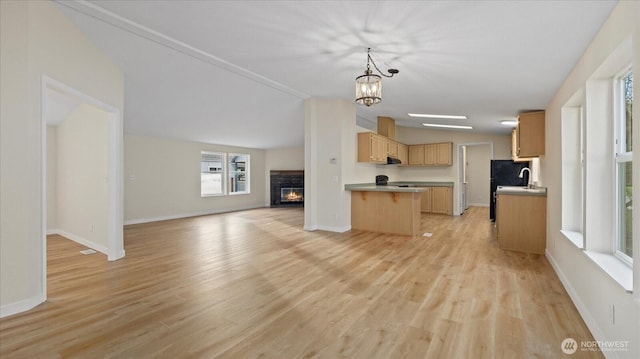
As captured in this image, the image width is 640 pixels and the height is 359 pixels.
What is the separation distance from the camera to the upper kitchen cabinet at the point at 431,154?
27.2ft

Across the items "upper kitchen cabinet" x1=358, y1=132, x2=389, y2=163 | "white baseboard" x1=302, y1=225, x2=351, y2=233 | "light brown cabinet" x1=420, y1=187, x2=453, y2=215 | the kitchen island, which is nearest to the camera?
the kitchen island

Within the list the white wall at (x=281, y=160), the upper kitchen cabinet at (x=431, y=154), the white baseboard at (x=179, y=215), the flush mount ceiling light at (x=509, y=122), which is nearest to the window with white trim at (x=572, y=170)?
→ the flush mount ceiling light at (x=509, y=122)

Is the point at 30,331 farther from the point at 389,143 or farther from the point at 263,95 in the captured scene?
the point at 389,143

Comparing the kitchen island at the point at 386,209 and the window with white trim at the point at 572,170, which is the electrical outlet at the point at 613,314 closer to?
the window with white trim at the point at 572,170

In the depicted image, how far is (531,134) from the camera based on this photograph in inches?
179

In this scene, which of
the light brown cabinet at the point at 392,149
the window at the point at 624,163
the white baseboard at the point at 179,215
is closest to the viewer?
the window at the point at 624,163

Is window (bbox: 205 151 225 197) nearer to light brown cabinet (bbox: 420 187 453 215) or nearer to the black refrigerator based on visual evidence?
light brown cabinet (bbox: 420 187 453 215)

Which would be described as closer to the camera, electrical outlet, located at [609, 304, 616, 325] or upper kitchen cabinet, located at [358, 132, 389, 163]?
electrical outlet, located at [609, 304, 616, 325]

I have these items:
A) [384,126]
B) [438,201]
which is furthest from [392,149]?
[438,201]

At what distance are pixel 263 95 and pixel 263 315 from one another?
4240 mm

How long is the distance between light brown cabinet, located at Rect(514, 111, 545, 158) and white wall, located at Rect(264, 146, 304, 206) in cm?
672

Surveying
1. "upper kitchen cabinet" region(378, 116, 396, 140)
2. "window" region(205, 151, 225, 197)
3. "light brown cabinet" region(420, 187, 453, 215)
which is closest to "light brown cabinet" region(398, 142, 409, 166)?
"upper kitchen cabinet" region(378, 116, 396, 140)

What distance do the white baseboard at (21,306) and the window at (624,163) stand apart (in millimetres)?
4708

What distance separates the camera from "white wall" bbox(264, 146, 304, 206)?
33.4 feet
